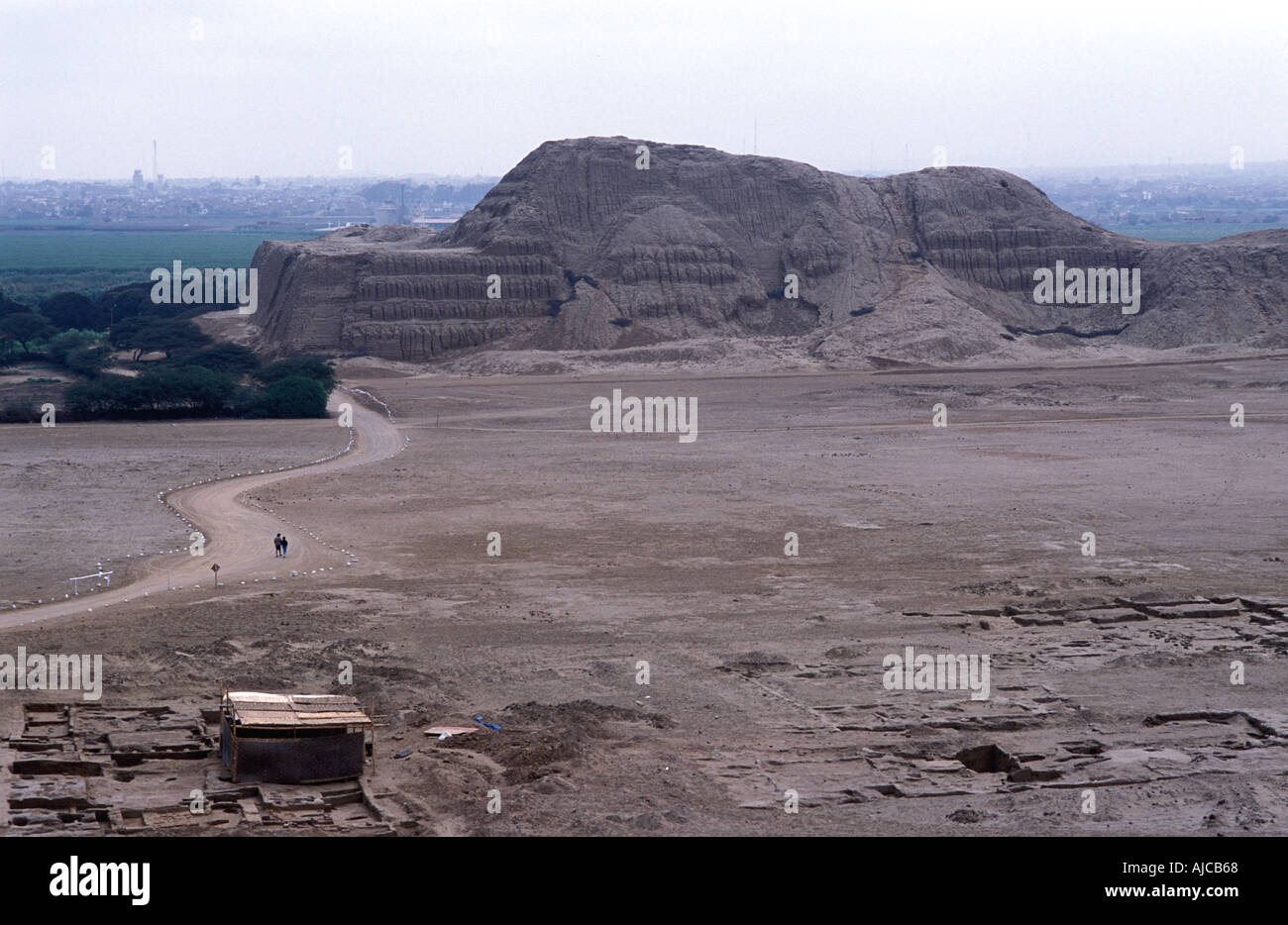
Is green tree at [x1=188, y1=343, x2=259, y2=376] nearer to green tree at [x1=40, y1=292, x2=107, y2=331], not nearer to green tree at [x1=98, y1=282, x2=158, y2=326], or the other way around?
green tree at [x1=98, y1=282, x2=158, y2=326]

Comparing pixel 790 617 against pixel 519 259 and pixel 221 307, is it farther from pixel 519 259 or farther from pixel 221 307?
pixel 221 307

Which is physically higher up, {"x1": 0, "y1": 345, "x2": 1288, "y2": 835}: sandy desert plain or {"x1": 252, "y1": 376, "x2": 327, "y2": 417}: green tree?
{"x1": 252, "y1": 376, "x2": 327, "y2": 417}: green tree

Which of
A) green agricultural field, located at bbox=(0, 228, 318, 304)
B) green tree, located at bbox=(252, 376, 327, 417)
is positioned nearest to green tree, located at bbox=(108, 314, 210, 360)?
green tree, located at bbox=(252, 376, 327, 417)

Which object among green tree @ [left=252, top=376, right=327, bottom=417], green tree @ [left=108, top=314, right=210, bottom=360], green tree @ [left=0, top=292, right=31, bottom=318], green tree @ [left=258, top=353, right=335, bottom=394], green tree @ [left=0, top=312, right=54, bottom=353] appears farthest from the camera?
green tree @ [left=0, top=292, right=31, bottom=318]

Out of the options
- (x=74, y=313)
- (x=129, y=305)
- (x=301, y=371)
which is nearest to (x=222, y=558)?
(x=301, y=371)

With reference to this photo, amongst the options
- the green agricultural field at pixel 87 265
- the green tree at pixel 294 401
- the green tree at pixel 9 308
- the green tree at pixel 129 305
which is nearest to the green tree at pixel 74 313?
the green tree at pixel 129 305

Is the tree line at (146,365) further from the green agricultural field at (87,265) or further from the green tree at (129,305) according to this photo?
the green agricultural field at (87,265)
